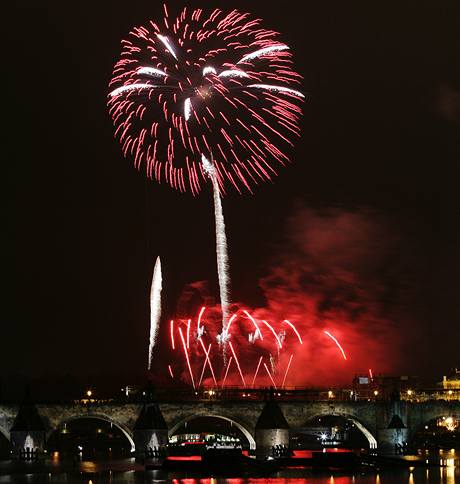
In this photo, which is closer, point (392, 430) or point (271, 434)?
point (271, 434)

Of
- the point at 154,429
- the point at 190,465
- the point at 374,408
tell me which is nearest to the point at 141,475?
the point at 190,465

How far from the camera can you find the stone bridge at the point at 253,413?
9781cm

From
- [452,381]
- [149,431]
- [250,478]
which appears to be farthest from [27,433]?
[452,381]

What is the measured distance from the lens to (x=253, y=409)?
99.4m

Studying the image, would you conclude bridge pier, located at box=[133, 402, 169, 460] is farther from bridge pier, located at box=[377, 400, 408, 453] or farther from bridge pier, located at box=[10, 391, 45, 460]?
bridge pier, located at box=[377, 400, 408, 453]

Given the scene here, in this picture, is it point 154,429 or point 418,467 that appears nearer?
point 418,467

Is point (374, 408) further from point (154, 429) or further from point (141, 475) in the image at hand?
point (141, 475)

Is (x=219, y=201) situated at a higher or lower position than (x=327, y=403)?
higher

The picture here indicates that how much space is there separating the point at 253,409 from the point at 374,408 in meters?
11.3

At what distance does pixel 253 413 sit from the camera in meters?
99.4

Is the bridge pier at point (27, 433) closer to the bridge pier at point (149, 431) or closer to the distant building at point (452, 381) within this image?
the bridge pier at point (149, 431)

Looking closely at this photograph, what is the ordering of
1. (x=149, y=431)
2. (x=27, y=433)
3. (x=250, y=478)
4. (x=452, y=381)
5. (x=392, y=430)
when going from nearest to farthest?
(x=250, y=478)
(x=27, y=433)
(x=149, y=431)
(x=392, y=430)
(x=452, y=381)

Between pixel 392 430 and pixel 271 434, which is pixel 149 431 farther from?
pixel 392 430

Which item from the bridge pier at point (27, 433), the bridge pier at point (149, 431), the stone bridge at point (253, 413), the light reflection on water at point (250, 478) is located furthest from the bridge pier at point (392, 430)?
the bridge pier at point (27, 433)
